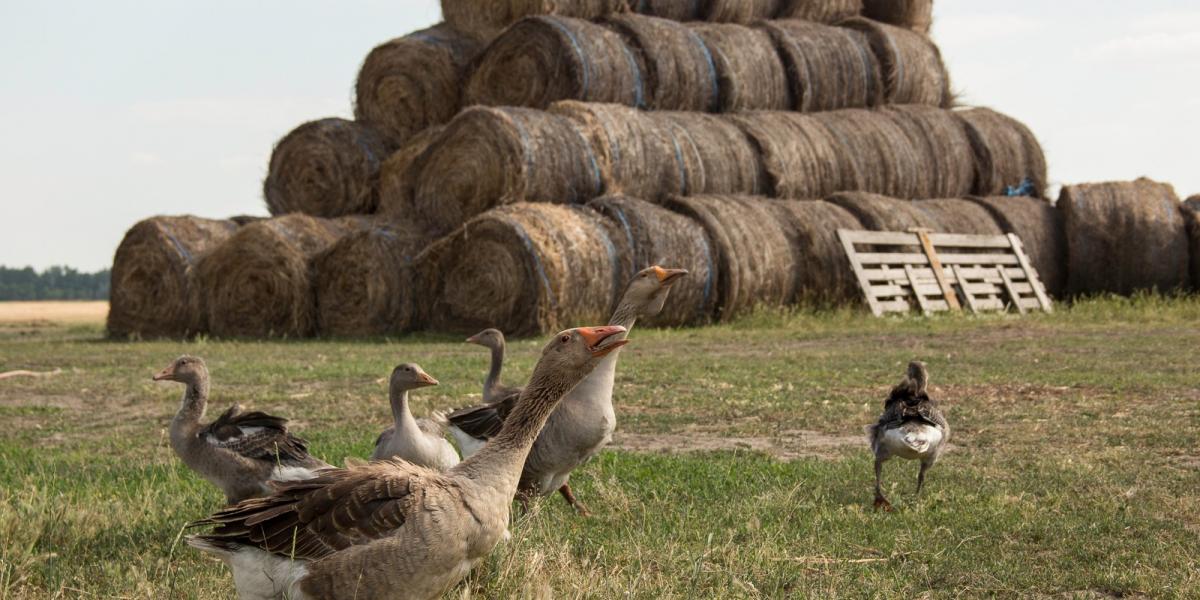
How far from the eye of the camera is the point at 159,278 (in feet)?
71.3

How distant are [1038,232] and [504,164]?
11482 mm

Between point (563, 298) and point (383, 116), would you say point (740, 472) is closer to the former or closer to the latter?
point (563, 298)

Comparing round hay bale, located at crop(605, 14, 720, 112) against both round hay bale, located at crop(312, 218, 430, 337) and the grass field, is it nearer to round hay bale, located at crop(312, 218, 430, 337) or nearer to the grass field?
round hay bale, located at crop(312, 218, 430, 337)

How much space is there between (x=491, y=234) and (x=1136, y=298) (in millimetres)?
12060

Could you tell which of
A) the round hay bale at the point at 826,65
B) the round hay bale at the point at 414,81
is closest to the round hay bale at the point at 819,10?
the round hay bale at the point at 826,65

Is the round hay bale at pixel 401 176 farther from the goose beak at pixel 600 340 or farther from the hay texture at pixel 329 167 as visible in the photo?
the goose beak at pixel 600 340

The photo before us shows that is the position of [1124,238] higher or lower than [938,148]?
lower

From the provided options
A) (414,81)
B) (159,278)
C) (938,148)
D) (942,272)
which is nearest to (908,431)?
(942,272)

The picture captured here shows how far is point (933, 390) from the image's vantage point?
11523 mm

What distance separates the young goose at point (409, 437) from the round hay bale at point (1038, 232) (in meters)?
20.0

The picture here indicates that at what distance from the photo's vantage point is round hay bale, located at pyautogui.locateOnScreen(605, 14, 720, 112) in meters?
22.2

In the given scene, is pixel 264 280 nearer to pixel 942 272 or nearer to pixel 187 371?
pixel 942 272

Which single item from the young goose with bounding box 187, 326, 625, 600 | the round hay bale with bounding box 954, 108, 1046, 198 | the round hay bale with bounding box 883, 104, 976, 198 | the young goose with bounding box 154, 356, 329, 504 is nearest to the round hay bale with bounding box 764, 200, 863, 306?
the round hay bale with bounding box 883, 104, 976, 198

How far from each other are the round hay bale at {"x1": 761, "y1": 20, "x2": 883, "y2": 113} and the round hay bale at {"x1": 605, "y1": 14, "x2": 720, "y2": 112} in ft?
7.21
